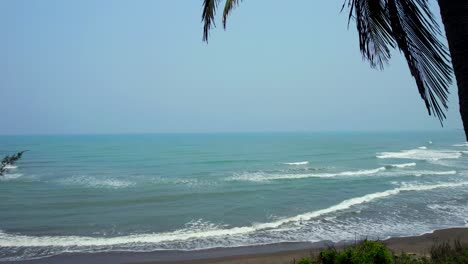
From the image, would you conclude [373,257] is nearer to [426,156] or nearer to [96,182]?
[96,182]

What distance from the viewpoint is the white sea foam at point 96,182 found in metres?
26.2

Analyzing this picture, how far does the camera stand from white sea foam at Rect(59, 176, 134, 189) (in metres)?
26.2

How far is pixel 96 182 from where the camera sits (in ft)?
91.7

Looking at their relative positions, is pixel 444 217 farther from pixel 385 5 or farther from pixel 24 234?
pixel 24 234

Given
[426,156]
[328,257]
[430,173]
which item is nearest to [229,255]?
[328,257]

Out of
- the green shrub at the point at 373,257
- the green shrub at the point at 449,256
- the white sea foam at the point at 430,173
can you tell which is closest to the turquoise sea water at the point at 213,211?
the white sea foam at the point at 430,173

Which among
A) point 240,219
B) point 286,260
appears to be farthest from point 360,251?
point 240,219

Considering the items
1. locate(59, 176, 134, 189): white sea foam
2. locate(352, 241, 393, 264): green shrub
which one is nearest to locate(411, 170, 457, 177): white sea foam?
locate(59, 176, 134, 189): white sea foam

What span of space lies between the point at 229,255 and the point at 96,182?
19839 millimetres

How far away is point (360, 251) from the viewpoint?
655 cm

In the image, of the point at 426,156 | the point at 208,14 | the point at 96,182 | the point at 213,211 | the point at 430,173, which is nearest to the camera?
the point at 208,14

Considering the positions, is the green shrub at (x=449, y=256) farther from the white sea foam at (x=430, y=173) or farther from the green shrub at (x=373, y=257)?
the white sea foam at (x=430, y=173)

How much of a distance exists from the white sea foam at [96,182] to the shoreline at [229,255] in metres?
14.9

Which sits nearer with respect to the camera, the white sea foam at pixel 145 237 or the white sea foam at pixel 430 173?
the white sea foam at pixel 145 237
